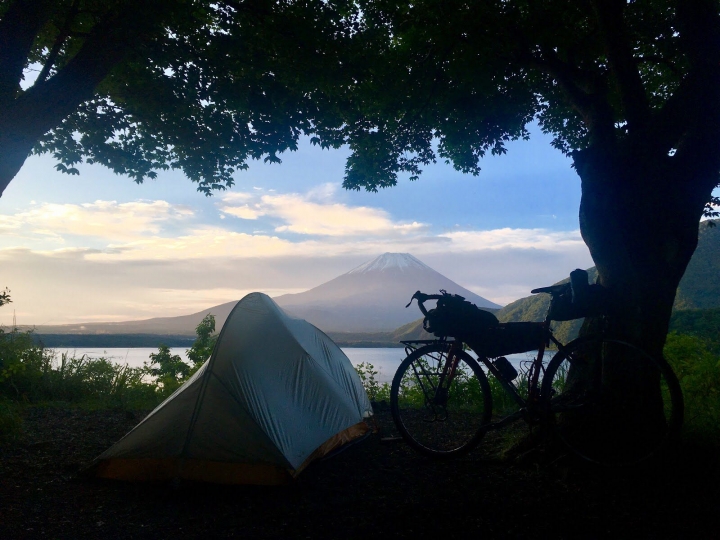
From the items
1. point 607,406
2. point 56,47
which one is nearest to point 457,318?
point 607,406

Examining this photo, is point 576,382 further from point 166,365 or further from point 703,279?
point 703,279

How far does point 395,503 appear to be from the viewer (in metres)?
3.11

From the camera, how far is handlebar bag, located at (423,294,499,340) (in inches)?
147

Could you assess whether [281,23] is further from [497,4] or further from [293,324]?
[293,324]

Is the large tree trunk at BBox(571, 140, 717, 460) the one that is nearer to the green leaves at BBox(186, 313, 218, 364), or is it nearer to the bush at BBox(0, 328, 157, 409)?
the bush at BBox(0, 328, 157, 409)

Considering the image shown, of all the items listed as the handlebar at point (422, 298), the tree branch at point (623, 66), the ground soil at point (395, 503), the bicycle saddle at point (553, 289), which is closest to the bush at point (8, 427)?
the ground soil at point (395, 503)

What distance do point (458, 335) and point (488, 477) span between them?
1.08 metres

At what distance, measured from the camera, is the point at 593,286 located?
3.62 metres

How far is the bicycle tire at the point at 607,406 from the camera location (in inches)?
138

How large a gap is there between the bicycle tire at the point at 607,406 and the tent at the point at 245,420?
1928mm

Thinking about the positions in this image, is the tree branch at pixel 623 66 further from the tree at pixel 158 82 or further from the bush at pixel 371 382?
the bush at pixel 371 382

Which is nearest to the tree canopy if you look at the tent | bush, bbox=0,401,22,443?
bush, bbox=0,401,22,443

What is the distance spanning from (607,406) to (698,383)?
3.87 m

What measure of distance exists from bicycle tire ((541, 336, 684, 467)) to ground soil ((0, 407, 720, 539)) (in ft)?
0.58
